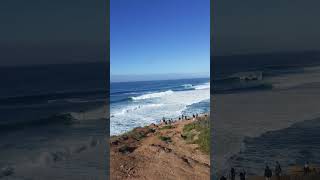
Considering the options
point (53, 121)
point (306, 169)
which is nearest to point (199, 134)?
point (306, 169)

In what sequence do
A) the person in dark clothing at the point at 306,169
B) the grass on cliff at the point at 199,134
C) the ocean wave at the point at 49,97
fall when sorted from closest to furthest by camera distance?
1. the ocean wave at the point at 49,97
2. the person in dark clothing at the point at 306,169
3. the grass on cliff at the point at 199,134

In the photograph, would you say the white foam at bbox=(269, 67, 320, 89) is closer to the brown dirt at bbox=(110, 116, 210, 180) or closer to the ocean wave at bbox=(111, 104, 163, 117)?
the brown dirt at bbox=(110, 116, 210, 180)

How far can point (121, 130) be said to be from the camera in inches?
621

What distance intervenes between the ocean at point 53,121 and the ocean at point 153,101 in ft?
30.0

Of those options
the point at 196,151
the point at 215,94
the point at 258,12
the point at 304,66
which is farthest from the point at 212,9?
the point at 196,151

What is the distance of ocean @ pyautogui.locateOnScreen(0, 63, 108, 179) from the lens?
19.3ft

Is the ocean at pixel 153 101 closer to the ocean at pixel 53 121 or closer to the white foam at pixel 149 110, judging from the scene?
the white foam at pixel 149 110

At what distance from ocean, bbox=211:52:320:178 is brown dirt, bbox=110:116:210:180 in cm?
361

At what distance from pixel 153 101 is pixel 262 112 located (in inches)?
582

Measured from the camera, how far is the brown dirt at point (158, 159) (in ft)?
35.4

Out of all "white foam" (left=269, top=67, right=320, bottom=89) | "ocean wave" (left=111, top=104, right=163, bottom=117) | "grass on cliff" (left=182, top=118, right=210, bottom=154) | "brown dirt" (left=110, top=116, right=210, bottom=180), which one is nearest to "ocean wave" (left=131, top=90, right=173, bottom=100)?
"ocean wave" (left=111, top=104, right=163, bottom=117)

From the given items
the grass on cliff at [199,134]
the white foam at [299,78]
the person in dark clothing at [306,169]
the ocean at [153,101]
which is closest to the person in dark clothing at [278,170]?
the person in dark clothing at [306,169]

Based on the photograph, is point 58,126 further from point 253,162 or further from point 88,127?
point 253,162

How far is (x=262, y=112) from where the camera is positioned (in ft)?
22.1
